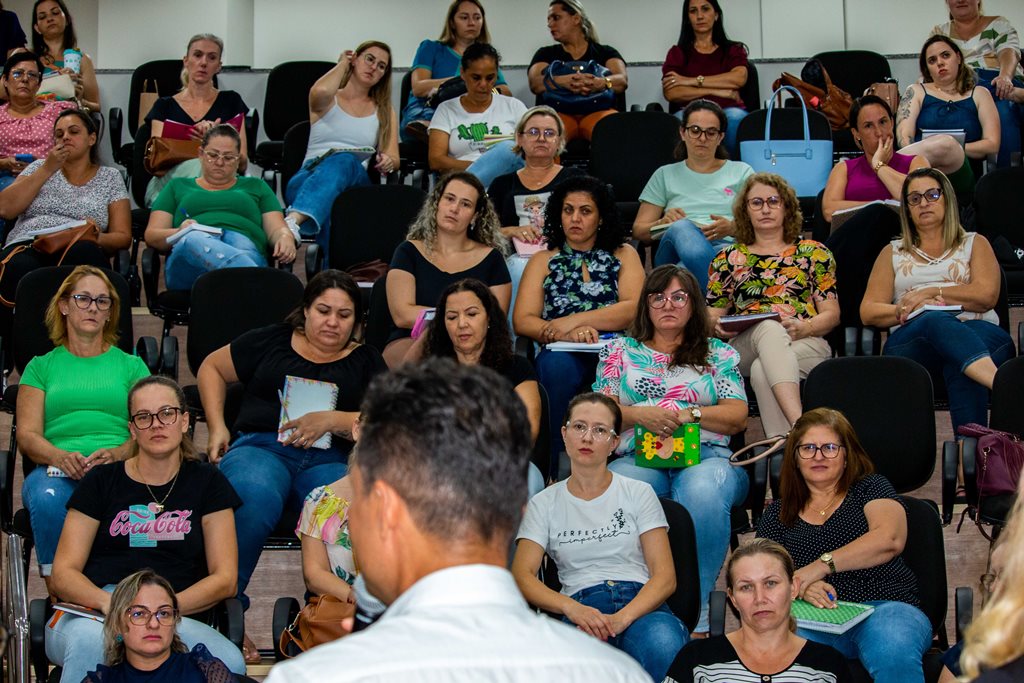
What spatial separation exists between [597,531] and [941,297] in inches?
71.8

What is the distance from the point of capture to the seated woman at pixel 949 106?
655cm

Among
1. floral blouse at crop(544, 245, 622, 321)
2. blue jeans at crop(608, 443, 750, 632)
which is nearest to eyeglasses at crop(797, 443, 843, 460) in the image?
blue jeans at crop(608, 443, 750, 632)

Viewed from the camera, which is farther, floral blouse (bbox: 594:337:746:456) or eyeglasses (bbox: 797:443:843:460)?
floral blouse (bbox: 594:337:746:456)

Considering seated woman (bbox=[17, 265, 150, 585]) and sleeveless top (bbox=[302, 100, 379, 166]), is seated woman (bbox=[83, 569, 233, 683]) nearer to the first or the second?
seated woman (bbox=[17, 265, 150, 585])

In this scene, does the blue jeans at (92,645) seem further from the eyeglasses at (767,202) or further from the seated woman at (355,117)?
the seated woman at (355,117)

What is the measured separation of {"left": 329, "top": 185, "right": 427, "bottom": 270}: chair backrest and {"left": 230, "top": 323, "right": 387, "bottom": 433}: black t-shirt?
4.05 feet

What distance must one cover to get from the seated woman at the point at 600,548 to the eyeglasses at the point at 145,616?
0.99 meters

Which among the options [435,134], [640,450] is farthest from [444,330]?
[435,134]

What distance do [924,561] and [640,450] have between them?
91 centimetres

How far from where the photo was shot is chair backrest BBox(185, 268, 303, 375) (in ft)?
16.8

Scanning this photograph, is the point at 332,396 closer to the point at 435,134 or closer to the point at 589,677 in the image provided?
the point at 435,134

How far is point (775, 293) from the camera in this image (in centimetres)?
522

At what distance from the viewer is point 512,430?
138cm

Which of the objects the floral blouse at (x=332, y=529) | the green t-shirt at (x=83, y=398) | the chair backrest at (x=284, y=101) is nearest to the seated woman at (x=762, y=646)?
the floral blouse at (x=332, y=529)
